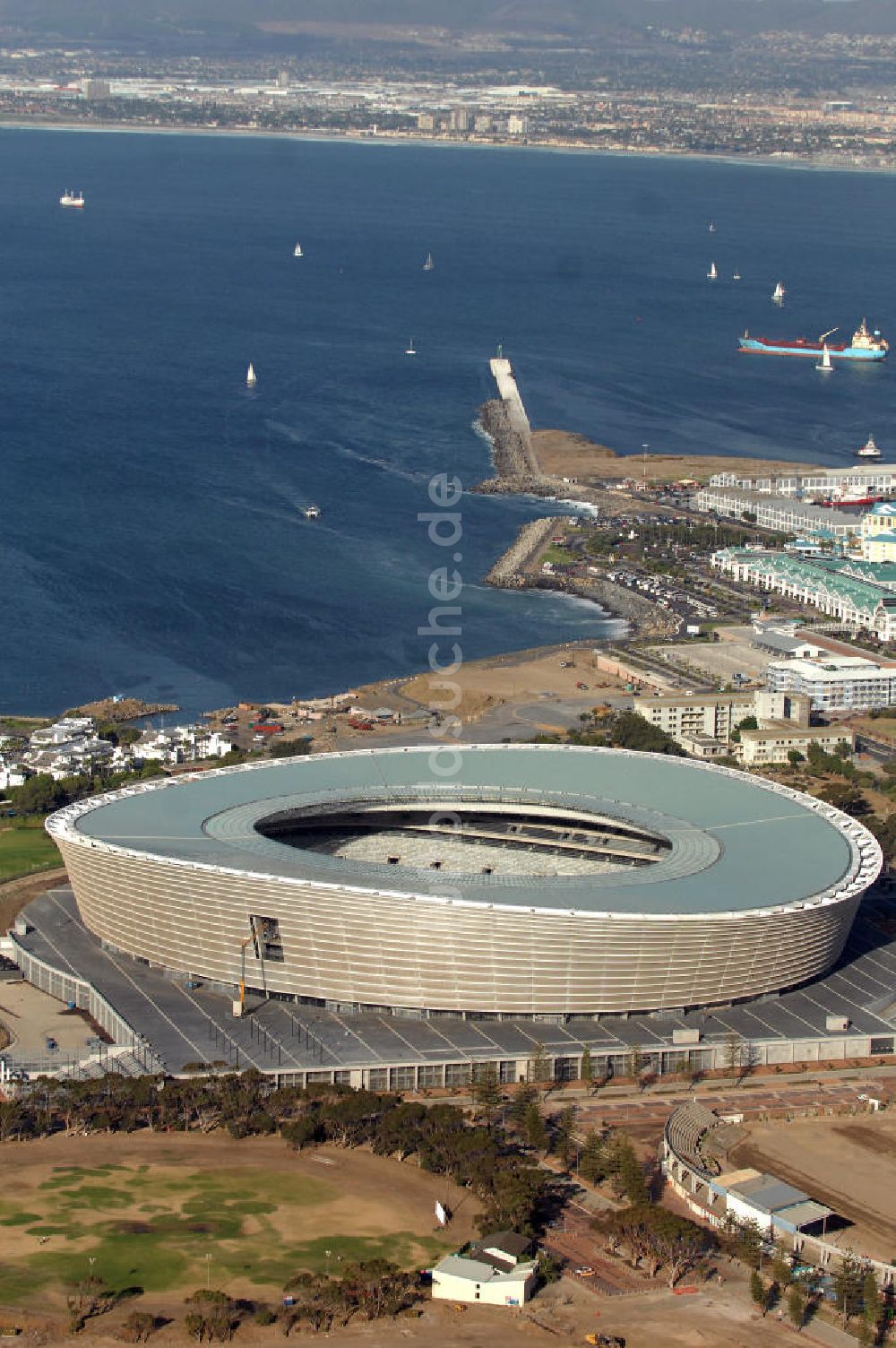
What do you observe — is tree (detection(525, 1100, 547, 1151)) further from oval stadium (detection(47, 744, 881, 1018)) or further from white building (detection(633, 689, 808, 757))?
white building (detection(633, 689, 808, 757))

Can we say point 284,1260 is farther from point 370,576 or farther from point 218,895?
point 370,576

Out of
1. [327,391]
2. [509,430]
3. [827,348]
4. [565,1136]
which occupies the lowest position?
[565,1136]

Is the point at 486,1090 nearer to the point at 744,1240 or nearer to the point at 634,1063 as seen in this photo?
the point at 634,1063

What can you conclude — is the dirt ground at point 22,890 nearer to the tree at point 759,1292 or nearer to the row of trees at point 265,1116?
the row of trees at point 265,1116

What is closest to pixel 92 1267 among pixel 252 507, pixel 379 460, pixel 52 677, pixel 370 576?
pixel 52 677

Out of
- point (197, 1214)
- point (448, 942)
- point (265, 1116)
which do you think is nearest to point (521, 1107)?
point (448, 942)

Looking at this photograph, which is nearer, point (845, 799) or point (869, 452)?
point (845, 799)
